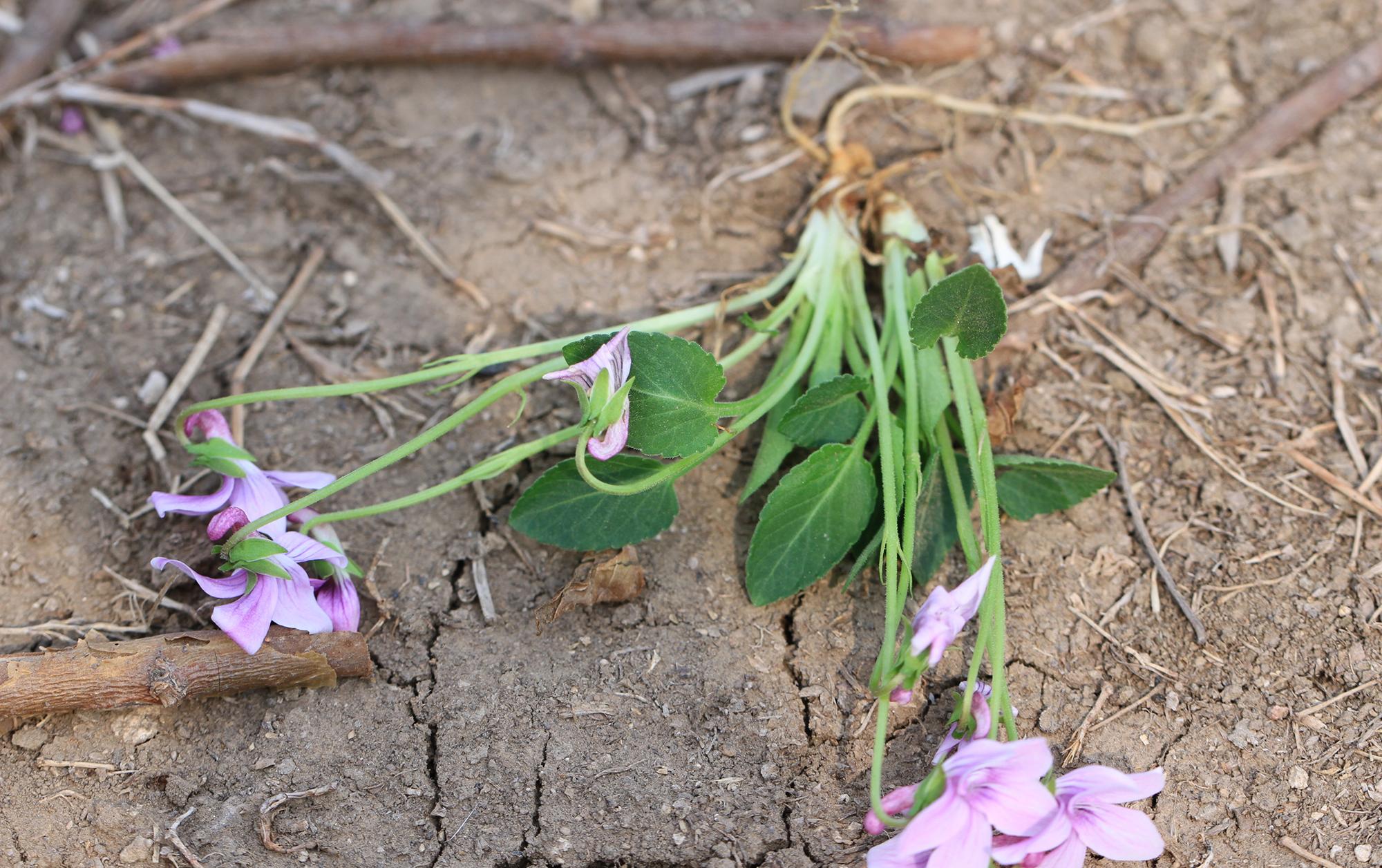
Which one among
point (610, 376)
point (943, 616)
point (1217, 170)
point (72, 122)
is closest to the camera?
point (943, 616)

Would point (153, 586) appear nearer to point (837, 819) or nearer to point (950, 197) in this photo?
point (837, 819)

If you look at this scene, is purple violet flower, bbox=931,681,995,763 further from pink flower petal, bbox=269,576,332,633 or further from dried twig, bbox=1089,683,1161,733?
pink flower petal, bbox=269,576,332,633

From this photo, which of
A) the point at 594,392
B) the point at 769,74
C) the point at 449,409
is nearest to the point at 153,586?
the point at 449,409

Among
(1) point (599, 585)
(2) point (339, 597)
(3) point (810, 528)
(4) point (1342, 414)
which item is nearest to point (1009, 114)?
(4) point (1342, 414)

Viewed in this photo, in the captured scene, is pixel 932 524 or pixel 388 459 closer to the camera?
pixel 388 459

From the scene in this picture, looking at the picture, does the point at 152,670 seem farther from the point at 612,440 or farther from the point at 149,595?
the point at 612,440

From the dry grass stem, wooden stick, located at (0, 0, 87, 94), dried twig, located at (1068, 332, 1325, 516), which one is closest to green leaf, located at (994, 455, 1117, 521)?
dried twig, located at (1068, 332, 1325, 516)

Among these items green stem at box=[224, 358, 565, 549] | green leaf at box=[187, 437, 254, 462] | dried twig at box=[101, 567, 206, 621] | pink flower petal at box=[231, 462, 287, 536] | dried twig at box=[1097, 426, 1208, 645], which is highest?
green stem at box=[224, 358, 565, 549]
